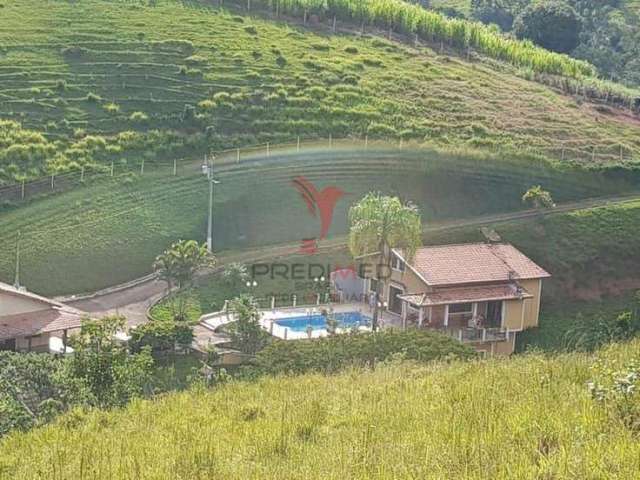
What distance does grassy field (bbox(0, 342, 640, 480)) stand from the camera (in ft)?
21.1

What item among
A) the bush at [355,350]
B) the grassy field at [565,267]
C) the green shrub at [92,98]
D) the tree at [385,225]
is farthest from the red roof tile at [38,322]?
the green shrub at [92,98]

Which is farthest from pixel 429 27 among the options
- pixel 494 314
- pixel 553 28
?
pixel 494 314

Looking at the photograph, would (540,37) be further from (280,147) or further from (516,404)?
(516,404)

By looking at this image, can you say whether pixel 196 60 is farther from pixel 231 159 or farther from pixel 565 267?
pixel 565 267

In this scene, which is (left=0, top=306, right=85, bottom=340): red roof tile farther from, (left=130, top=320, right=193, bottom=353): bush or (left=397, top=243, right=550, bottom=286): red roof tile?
(left=397, top=243, right=550, bottom=286): red roof tile

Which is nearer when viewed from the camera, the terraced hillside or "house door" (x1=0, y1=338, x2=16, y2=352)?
"house door" (x1=0, y1=338, x2=16, y2=352)

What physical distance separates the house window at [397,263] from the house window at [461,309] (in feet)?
7.12

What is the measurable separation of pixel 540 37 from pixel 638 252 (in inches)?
1502

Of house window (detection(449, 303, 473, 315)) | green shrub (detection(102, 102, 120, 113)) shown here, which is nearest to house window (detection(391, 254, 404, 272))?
house window (detection(449, 303, 473, 315))

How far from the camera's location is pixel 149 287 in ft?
105

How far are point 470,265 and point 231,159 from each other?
14.1 metres

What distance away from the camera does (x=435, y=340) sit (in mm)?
20484

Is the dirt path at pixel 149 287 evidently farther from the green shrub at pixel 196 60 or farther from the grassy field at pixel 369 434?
the grassy field at pixel 369 434

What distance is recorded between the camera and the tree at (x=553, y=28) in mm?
71250
